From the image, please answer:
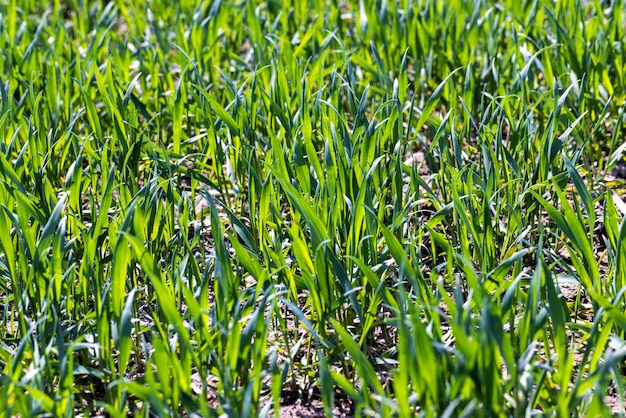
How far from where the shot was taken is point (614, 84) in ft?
10.0

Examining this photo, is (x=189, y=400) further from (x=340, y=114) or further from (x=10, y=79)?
(x=10, y=79)

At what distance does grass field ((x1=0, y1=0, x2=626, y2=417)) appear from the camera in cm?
163

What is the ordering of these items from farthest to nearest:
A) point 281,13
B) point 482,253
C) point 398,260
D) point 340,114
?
point 281,13 → point 340,114 → point 482,253 → point 398,260

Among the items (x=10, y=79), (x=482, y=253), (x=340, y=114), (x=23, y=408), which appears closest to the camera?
→ (x=23, y=408)

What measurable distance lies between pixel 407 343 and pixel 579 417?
0.38 meters

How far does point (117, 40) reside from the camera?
3.41 m

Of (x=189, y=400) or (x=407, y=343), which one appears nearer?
(x=407, y=343)

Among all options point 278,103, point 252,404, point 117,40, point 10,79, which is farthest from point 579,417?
point 117,40

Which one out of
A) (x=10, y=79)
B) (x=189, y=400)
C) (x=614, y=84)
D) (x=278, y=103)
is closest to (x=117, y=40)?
(x=10, y=79)

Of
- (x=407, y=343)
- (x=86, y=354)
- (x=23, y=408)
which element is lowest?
(x=86, y=354)

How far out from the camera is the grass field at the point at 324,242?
1.63 meters

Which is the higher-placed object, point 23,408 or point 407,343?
point 407,343

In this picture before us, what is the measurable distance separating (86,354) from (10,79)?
1.36 m

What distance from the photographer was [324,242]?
1.77 metres
